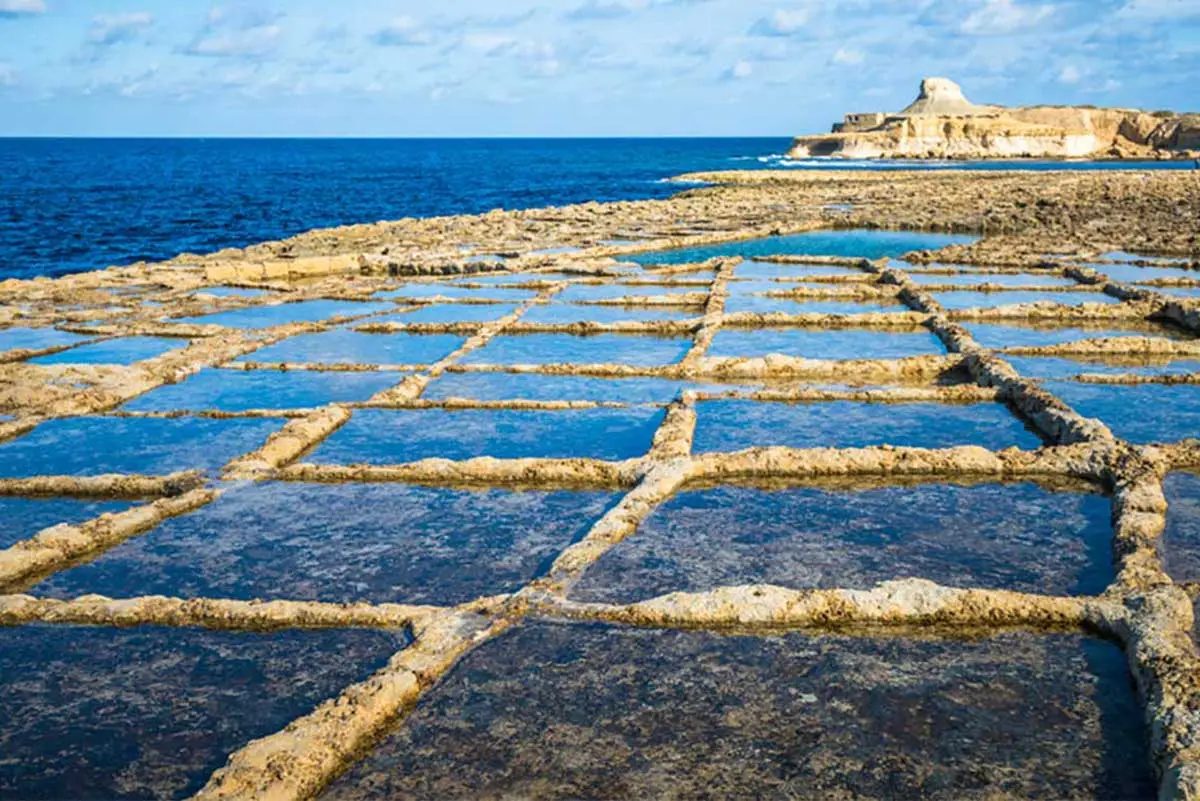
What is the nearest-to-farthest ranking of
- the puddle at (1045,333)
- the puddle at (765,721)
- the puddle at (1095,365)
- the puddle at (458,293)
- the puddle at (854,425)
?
the puddle at (765,721) → the puddle at (854,425) → the puddle at (1095,365) → the puddle at (1045,333) → the puddle at (458,293)

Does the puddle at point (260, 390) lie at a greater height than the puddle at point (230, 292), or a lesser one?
lesser

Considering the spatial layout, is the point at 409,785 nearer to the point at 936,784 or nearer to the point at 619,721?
the point at 619,721

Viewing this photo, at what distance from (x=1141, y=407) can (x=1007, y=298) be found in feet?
17.4

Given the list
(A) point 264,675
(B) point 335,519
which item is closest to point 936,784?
(A) point 264,675

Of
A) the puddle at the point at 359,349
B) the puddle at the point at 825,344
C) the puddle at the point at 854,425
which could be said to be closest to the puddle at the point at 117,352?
the puddle at the point at 359,349

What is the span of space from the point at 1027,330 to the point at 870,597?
23.3ft

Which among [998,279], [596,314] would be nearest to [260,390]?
[596,314]

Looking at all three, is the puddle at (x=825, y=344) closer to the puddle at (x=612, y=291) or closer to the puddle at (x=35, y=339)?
the puddle at (x=612, y=291)

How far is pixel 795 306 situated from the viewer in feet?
39.0

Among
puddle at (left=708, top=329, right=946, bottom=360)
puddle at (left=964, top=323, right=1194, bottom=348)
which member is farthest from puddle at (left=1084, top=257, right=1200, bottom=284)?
puddle at (left=708, top=329, right=946, bottom=360)

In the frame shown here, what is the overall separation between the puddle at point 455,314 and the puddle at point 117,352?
2203mm

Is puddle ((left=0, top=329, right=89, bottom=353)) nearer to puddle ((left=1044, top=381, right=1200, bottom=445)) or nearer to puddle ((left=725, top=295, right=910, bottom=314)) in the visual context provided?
puddle ((left=725, top=295, right=910, bottom=314))

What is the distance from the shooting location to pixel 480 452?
21.3 ft

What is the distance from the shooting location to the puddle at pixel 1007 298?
1167 cm
